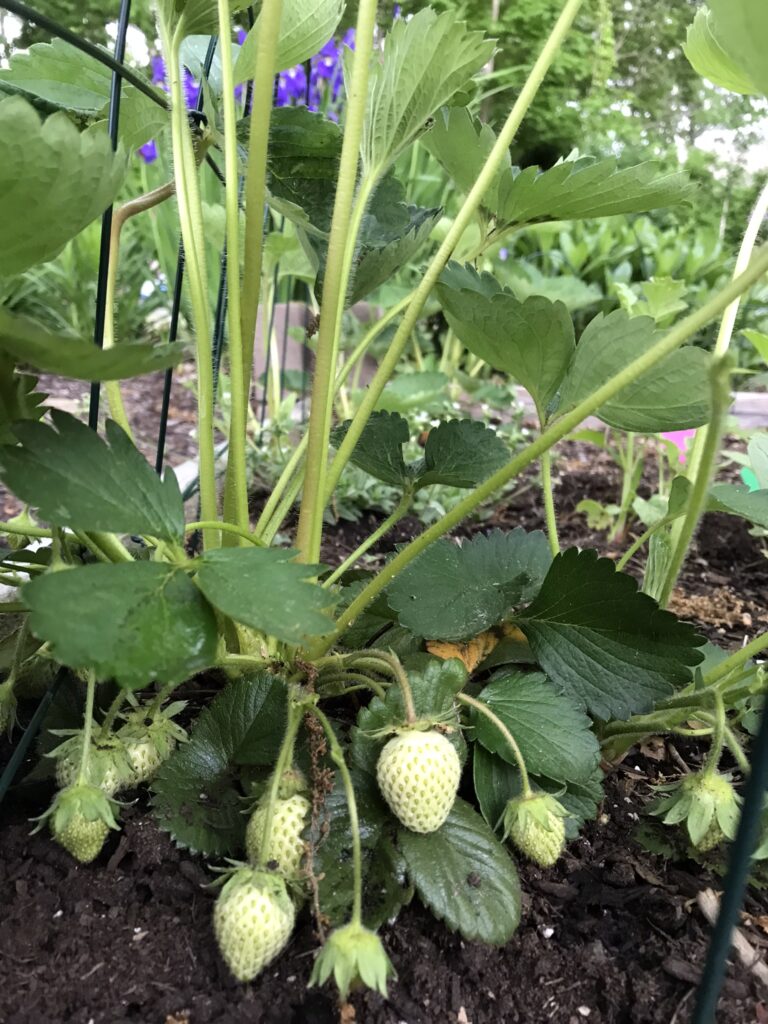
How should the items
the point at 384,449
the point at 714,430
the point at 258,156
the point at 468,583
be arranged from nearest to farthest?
the point at 714,430 < the point at 258,156 < the point at 468,583 < the point at 384,449

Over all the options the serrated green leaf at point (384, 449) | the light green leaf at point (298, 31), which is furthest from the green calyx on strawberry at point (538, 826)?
the light green leaf at point (298, 31)

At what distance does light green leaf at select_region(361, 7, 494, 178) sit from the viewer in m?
0.62

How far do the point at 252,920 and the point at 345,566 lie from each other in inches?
12.0

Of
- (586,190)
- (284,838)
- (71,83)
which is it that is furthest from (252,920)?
(71,83)

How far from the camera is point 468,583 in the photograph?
715 millimetres

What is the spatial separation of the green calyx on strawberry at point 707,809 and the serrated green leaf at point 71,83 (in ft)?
2.47

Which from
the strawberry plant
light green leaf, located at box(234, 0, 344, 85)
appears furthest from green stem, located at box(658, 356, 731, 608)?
light green leaf, located at box(234, 0, 344, 85)

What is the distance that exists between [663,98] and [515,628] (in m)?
8.27

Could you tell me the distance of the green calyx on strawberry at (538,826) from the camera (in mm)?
574

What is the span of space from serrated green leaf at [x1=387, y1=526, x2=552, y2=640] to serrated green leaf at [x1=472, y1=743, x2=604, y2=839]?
0.33ft

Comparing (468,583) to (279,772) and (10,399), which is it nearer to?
(279,772)

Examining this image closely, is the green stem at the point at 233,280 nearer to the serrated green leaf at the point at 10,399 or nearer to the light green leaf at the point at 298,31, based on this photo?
the light green leaf at the point at 298,31

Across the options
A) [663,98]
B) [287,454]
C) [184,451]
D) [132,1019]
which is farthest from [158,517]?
[663,98]

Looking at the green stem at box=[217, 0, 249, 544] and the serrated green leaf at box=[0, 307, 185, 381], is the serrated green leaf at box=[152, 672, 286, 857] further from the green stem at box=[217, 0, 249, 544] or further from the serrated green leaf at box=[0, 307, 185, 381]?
the serrated green leaf at box=[0, 307, 185, 381]
